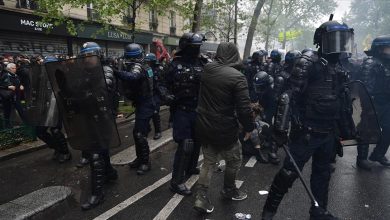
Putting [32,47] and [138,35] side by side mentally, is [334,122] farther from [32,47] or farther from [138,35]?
[138,35]

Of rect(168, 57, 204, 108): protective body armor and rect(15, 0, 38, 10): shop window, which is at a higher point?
rect(15, 0, 38, 10): shop window

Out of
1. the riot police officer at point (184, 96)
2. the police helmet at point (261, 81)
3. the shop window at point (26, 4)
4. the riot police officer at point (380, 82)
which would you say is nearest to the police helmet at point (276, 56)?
the police helmet at point (261, 81)

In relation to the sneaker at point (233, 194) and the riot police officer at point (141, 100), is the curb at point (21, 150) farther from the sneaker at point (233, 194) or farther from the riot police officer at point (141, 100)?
the sneaker at point (233, 194)

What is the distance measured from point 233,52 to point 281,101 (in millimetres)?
720

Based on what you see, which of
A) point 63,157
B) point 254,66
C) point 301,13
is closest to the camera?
point 63,157

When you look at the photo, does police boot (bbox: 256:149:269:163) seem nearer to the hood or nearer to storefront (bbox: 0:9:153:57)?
the hood

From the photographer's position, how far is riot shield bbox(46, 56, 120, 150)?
339cm

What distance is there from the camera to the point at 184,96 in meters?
3.94

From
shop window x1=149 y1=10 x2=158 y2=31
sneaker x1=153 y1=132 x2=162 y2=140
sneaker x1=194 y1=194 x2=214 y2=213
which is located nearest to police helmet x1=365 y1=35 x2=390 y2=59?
sneaker x1=194 y1=194 x2=214 y2=213

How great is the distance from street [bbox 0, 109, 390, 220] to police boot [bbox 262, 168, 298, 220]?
12.2 inches

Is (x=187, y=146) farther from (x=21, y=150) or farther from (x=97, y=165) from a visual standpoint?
(x=21, y=150)

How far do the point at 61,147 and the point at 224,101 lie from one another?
3430 mm

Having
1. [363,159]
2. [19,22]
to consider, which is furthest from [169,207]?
[19,22]

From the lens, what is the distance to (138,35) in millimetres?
20141
